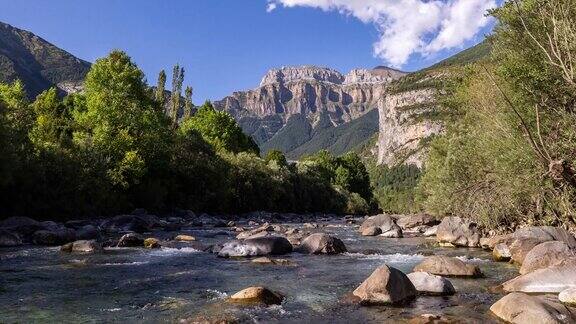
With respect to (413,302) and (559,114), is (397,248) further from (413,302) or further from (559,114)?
(413,302)

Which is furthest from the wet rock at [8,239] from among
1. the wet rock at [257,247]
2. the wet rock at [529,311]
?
the wet rock at [529,311]

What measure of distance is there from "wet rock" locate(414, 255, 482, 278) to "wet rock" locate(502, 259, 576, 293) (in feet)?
9.07

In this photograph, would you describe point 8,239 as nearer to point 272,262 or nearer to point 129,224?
point 129,224

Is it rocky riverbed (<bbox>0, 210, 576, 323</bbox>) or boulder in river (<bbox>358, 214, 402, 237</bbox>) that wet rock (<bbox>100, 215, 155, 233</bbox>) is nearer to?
rocky riverbed (<bbox>0, 210, 576, 323</bbox>)

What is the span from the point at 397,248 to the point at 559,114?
12.2 meters

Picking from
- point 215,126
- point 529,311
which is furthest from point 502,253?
point 215,126

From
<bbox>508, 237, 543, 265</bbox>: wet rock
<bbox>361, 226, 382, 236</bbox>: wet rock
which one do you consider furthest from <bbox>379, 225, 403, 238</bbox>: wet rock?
<bbox>508, 237, 543, 265</bbox>: wet rock

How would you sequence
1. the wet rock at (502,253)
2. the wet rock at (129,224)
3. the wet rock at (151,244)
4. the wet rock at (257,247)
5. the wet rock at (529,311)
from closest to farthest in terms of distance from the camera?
the wet rock at (529,311) < the wet rock at (502,253) < the wet rock at (257,247) < the wet rock at (151,244) < the wet rock at (129,224)

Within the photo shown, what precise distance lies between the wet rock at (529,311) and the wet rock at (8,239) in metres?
25.6

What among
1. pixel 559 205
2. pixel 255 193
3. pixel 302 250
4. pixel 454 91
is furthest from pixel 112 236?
pixel 255 193

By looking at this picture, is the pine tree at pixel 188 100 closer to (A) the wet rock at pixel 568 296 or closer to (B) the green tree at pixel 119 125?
(B) the green tree at pixel 119 125

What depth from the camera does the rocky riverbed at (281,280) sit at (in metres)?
13.5

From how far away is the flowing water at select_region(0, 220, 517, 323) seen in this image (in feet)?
44.5

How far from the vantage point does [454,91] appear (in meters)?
49.8
